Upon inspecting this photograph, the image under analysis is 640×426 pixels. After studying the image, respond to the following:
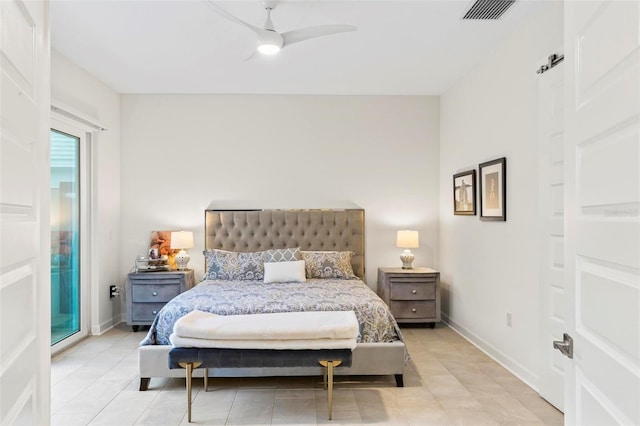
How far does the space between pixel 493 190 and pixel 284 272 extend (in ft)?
7.44

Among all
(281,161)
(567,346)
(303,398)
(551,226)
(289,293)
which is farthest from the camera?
(281,161)

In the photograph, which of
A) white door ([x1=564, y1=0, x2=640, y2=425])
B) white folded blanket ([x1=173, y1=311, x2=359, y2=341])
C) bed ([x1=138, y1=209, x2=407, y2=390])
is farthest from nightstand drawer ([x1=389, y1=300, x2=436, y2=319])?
white door ([x1=564, y1=0, x2=640, y2=425])

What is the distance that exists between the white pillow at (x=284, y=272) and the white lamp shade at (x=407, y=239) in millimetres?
1321

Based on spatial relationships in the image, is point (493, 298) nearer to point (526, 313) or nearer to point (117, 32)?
point (526, 313)

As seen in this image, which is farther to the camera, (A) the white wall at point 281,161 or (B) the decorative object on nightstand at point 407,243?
(A) the white wall at point 281,161

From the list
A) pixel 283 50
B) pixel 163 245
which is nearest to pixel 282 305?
pixel 283 50

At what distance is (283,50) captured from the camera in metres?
4.21

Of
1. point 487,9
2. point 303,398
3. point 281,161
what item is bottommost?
point 303,398

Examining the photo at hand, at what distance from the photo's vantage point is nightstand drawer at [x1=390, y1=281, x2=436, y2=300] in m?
5.21

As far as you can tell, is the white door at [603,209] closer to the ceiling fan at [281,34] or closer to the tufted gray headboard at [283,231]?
the ceiling fan at [281,34]

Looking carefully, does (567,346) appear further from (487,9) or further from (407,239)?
(407,239)

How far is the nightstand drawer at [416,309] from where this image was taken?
17.1ft

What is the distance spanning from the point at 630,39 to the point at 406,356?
311 centimetres

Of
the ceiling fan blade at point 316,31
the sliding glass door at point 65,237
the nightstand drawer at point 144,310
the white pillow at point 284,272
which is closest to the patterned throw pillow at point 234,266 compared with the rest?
the white pillow at point 284,272
